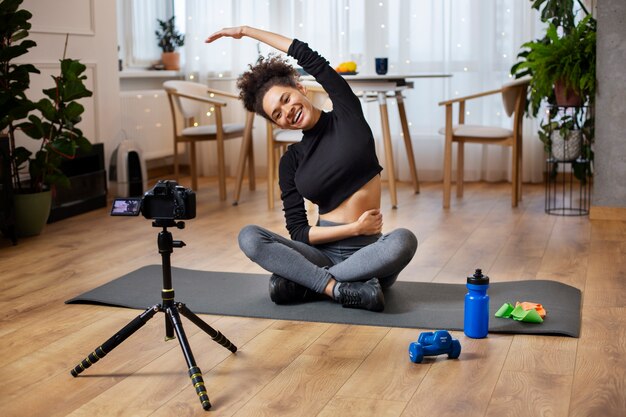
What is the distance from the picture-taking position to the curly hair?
9.30 ft

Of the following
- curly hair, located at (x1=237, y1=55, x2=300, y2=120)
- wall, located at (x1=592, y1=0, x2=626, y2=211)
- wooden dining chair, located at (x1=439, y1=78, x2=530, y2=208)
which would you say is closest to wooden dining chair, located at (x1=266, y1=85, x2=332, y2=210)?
wooden dining chair, located at (x1=439, y1=78, x2=530, y2=208)

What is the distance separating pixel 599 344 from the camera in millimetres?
2537

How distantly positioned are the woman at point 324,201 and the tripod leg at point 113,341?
72cm

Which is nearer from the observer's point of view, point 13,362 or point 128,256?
point 13,362

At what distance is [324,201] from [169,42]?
3983 millimetres

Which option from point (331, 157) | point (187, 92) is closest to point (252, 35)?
point (331, 157)

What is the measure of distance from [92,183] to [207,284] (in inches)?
83.2

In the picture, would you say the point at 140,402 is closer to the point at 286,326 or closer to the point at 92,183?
the point at 286,326

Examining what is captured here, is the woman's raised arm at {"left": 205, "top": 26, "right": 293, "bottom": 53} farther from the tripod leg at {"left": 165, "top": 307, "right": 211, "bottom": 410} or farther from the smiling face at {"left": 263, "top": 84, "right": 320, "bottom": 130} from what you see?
the tripod leg at {"left": 165, "top": 307, "right": 211, "bottom": 410}

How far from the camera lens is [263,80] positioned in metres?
2.84

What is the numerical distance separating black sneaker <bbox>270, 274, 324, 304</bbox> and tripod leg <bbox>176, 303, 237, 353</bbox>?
0.48 m

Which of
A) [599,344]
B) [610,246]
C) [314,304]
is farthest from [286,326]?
[610,246]

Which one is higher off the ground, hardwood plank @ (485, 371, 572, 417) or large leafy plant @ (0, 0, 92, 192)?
large leafy plant @ (0, 0, 92, 192)

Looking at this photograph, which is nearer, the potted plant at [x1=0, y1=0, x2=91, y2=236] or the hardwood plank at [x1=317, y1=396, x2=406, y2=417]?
the hardwood plank at [x1=317, y1=396, x2=406, y2=417]
